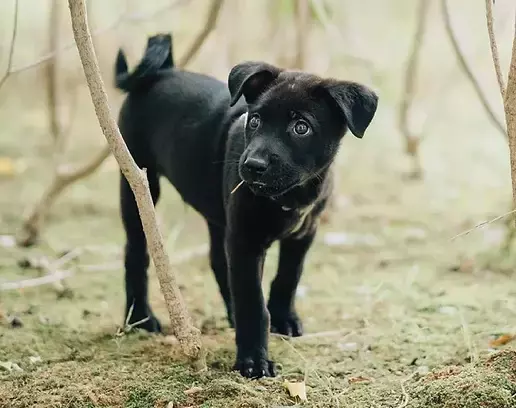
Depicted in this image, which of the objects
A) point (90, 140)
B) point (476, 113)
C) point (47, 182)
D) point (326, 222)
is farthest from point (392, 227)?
point (476, 113)

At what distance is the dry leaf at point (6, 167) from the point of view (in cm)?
746

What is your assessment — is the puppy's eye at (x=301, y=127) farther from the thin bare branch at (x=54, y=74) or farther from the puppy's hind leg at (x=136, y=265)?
the thin bare branch at (x=54, y=74)

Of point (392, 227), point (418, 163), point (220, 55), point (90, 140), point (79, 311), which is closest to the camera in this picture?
point (79, 311)

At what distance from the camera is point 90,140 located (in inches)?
359

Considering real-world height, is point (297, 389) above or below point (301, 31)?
below

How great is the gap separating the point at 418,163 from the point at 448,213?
126 cm

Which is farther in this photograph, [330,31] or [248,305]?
[330,31]

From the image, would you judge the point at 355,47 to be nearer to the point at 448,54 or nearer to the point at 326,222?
the point at 326,222

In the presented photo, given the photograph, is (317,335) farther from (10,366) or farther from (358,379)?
(10,366)

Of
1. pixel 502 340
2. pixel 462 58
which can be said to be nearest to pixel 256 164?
pixel 502 340

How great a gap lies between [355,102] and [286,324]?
4.20 ft

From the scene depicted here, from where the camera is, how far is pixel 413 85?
746cm

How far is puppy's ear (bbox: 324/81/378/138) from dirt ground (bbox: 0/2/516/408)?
3.46 ft

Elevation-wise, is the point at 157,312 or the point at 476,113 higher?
the point at 157,312
